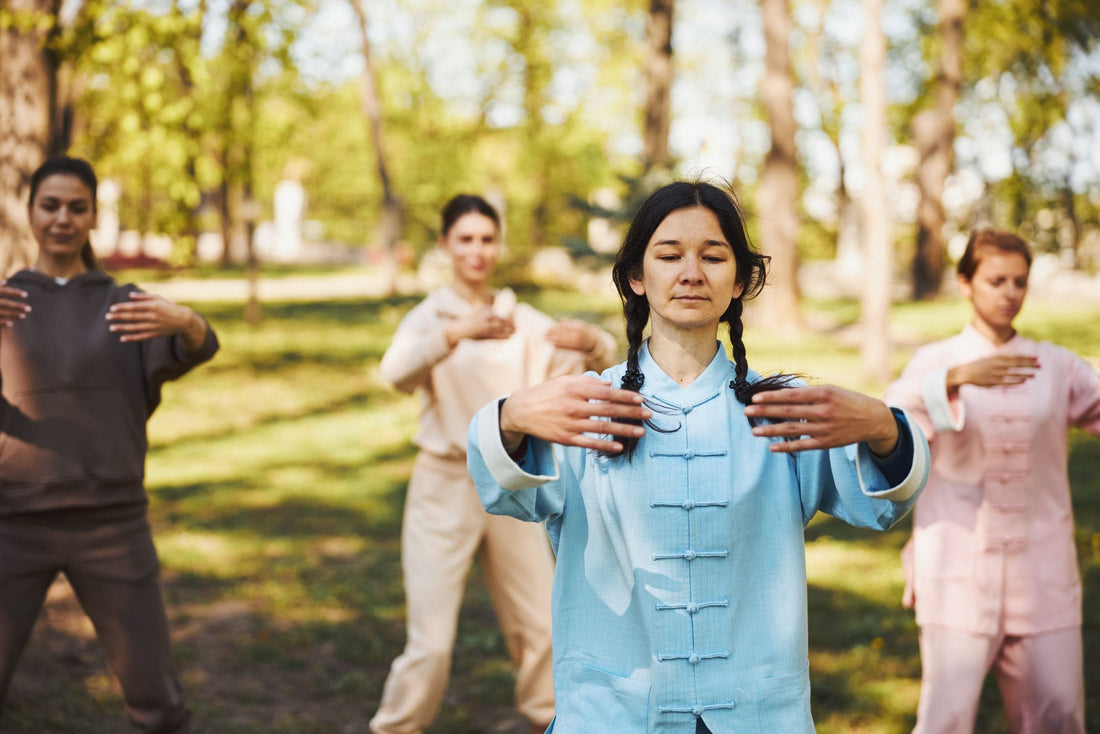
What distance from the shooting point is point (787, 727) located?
7.98 feet

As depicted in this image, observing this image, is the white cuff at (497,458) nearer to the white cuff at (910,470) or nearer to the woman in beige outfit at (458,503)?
the white cuff at (910,470)

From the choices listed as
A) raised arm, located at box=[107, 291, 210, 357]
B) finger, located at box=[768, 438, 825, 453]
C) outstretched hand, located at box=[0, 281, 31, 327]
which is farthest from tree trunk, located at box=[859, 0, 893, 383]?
finger, located at box=[768, 438, 825, 453]

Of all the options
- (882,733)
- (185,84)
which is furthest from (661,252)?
(185,84)

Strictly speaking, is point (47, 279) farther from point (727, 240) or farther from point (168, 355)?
point (727, 240)

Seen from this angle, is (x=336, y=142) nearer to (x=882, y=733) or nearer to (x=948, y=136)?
(x=948, y=136)

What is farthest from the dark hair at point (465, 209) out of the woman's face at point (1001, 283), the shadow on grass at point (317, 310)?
the shadow on grass at point (317, 310)

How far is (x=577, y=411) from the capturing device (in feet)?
7.20

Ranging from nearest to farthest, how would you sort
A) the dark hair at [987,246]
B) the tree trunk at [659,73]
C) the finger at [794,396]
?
the finger at [794,396] → the dark hair at [987,246] → the tree trunk at [659,73]

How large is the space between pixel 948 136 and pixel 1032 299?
4757 mm

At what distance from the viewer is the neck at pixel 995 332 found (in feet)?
13.9

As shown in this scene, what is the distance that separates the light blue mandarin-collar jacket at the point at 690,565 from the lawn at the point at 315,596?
321 centimetres

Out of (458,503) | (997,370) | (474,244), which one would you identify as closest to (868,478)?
(997,370)

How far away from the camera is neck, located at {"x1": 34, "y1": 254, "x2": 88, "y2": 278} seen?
4.24 metres

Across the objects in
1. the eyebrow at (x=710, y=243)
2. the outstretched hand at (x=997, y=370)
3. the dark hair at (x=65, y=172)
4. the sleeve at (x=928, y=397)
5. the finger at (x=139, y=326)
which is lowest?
the sleeve at (x=928, y=397)
